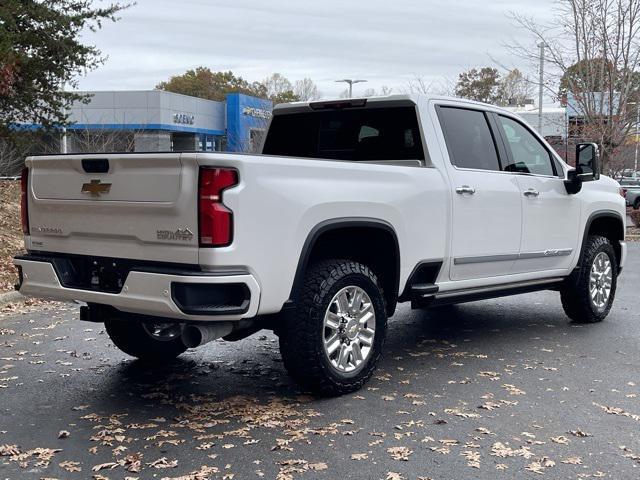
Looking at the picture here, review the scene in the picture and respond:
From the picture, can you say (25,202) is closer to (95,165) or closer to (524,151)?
(95,165)

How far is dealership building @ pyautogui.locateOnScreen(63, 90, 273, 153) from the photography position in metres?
38.1

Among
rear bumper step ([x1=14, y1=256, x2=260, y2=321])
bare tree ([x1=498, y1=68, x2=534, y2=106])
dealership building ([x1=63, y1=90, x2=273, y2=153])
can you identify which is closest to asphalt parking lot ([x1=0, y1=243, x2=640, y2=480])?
rear bumper step ([x1=14, y1=256, x2=260, y2=321])

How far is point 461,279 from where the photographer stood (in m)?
6.25

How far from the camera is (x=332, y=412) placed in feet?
16.3

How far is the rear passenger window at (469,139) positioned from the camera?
6.33 m

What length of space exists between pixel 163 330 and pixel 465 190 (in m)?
2.56

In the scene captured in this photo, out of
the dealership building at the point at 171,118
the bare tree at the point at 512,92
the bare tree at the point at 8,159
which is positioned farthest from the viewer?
the bare tree at the point at 512,92

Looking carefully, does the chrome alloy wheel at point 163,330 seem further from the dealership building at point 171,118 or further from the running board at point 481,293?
the dealership building at point 171,118

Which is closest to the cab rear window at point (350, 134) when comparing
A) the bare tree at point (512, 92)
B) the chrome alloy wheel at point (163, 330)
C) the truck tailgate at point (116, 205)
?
the chrome alloy wheel at point (163, 330)

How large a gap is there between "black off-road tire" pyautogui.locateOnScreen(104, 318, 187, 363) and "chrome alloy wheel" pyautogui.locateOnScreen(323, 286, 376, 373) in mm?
1417

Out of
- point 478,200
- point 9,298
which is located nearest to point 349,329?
point 478,200

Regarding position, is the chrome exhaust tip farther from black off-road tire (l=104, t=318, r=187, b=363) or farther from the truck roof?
the truck roof

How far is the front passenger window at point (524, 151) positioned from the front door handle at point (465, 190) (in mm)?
739

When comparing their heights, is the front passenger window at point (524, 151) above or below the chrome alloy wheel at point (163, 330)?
above
